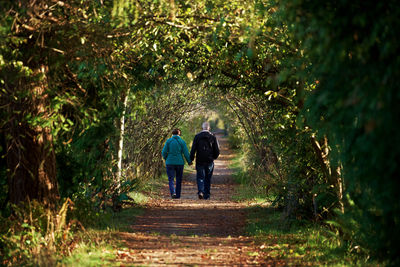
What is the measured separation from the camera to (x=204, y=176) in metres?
15.8

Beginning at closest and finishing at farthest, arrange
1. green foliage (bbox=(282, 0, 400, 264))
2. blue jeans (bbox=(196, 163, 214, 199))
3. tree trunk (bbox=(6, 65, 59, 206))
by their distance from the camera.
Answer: green foliage (bbox=(282, 0, 400, 264))
tree trunk (bbox=(6, 65, 59, 206))
blue jeans (bbox=(196, 163, 214, 199))

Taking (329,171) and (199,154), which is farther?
(199,154)

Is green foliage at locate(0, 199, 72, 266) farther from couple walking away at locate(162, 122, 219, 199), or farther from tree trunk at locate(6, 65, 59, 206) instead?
couple walking away at locate(162, 122, 219, 199)

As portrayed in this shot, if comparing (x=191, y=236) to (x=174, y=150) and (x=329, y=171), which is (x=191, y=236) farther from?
(x=174, y=150)

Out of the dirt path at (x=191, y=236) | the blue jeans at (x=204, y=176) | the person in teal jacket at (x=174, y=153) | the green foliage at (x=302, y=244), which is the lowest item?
the dirt path at (x=191, y=236)

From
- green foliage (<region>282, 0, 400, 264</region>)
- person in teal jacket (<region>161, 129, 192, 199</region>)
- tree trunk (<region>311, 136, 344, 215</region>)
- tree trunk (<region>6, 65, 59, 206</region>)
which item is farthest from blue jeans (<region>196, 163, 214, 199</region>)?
green foliage (<region>282, 0, 400, 264</region>)

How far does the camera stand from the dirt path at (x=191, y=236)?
7.48 m

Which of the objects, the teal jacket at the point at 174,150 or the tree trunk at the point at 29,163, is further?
the teal jacket at the point at 174,150

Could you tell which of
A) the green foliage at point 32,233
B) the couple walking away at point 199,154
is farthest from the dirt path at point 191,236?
the green foliage at point 32,233

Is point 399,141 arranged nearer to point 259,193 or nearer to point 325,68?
point 325,68

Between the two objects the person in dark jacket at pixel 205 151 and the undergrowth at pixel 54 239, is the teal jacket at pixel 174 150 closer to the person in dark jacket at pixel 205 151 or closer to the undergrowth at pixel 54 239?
the person in dark jacket at pixel 205 151

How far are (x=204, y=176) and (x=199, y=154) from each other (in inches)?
31.6

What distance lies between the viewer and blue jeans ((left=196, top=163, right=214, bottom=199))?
1540 cm

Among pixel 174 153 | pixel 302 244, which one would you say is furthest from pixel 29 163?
pixel 174 153
